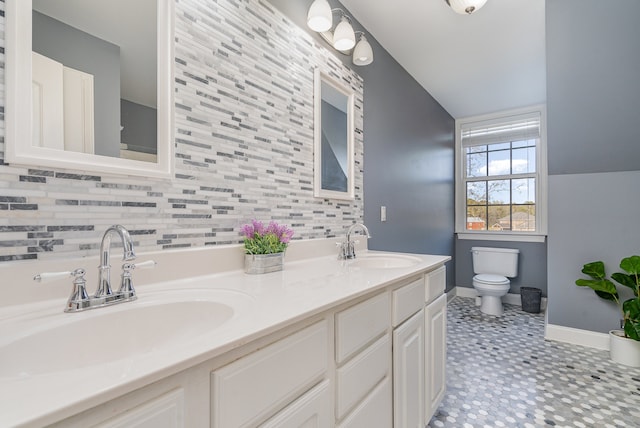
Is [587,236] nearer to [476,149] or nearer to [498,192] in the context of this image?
[498,192]

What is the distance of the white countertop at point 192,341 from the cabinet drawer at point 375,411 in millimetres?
371

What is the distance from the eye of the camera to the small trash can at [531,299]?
3.32m

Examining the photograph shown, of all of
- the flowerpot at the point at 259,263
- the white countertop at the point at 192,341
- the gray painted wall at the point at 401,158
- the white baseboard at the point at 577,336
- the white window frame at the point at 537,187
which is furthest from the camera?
the white window frame at the point at 537,187

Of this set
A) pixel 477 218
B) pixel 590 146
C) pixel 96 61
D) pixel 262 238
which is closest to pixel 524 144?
pixel 477 218

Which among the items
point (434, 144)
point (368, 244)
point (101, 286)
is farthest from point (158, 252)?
point (434, 144)

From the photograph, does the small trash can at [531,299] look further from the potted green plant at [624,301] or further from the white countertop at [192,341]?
the white countertop at [192,341]

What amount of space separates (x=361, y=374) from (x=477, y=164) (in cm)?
394

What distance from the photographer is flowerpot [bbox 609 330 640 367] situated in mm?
2072

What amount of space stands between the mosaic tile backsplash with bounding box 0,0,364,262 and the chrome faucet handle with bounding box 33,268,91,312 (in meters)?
0.11

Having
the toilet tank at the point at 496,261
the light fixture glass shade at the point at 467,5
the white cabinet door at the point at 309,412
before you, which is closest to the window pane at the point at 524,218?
the toilet tank at the point at 496,261

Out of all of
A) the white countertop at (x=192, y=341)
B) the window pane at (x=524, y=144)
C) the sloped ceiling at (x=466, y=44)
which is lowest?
the white countertop at (x=192, y=341)

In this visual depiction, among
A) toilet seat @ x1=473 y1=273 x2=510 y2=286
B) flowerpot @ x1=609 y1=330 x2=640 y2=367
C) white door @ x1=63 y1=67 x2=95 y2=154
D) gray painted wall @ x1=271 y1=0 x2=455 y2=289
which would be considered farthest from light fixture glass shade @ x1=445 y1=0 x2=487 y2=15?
toilet seat @ x1=473 y1=273 x2=510 y2=286

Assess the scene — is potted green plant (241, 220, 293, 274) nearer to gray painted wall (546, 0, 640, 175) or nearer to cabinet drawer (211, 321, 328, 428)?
cabinet drawer (211, 321, 328, 428)

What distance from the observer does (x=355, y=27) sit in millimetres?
2107
